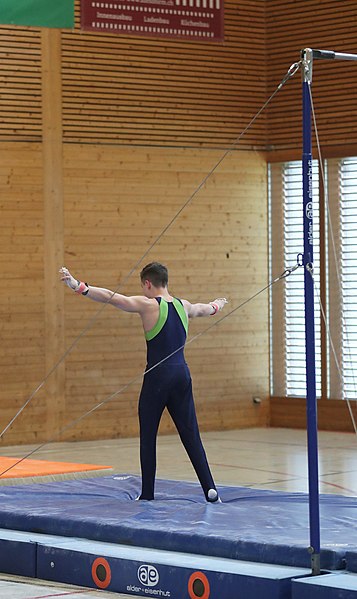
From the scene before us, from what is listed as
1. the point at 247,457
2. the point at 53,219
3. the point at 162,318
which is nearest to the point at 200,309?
the point at 162,318

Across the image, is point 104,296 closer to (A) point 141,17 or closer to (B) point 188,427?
(B) point 188,427

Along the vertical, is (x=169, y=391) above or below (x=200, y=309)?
below

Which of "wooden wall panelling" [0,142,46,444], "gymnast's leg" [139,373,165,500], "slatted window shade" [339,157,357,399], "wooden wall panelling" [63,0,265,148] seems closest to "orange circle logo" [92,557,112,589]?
"gymnast's leg" [139,373,165,500]

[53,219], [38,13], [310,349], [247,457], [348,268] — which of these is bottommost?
[247,457]

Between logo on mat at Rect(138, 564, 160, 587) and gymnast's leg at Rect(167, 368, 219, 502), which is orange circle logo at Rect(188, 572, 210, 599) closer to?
logo on mat at Rect(138, 564, 160, 587)

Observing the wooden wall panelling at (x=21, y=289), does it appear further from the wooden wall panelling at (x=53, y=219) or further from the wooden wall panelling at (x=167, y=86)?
the wooden wall panelling at (x=167, y=86)

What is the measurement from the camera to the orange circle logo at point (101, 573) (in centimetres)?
709

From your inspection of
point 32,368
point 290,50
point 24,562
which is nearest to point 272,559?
point 24,562

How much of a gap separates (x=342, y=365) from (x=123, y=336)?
8.87ft

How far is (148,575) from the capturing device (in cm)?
688

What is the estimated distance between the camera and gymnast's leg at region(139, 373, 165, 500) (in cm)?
868

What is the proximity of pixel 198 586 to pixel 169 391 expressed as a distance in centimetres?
225

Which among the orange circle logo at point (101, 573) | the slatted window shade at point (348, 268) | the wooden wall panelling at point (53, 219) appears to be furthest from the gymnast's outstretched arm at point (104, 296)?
the slatted window shade at point (348, 268)

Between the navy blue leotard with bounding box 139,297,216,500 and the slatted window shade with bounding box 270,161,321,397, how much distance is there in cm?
681
